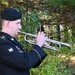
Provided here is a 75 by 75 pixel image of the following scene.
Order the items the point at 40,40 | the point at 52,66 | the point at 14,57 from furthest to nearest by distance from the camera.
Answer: the point at 52,66 < the point at 40,40 < the point at 14,57

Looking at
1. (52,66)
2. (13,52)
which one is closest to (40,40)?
(13,52)

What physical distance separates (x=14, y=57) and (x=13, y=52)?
0.15 ft

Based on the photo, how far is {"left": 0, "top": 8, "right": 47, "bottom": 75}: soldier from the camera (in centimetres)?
245

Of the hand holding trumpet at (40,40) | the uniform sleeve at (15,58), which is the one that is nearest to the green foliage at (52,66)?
the hand holding trumpet at (40,40)

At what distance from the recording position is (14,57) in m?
2.44

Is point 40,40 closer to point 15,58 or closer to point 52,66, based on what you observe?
point 15,58

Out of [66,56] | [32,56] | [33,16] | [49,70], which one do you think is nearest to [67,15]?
[33,16]

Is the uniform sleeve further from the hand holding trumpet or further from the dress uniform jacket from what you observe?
the hand holding trumpet

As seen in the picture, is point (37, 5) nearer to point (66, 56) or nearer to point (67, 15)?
point (67, 15)

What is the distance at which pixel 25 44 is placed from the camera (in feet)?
17.1

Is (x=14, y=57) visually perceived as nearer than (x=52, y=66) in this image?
Yes

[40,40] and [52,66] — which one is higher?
[40,40]

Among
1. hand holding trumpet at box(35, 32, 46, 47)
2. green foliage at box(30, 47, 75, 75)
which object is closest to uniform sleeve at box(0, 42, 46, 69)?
hand holding trumpet at box(35, 32, 46, 47)

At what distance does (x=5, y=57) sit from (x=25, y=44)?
275 centimetres
